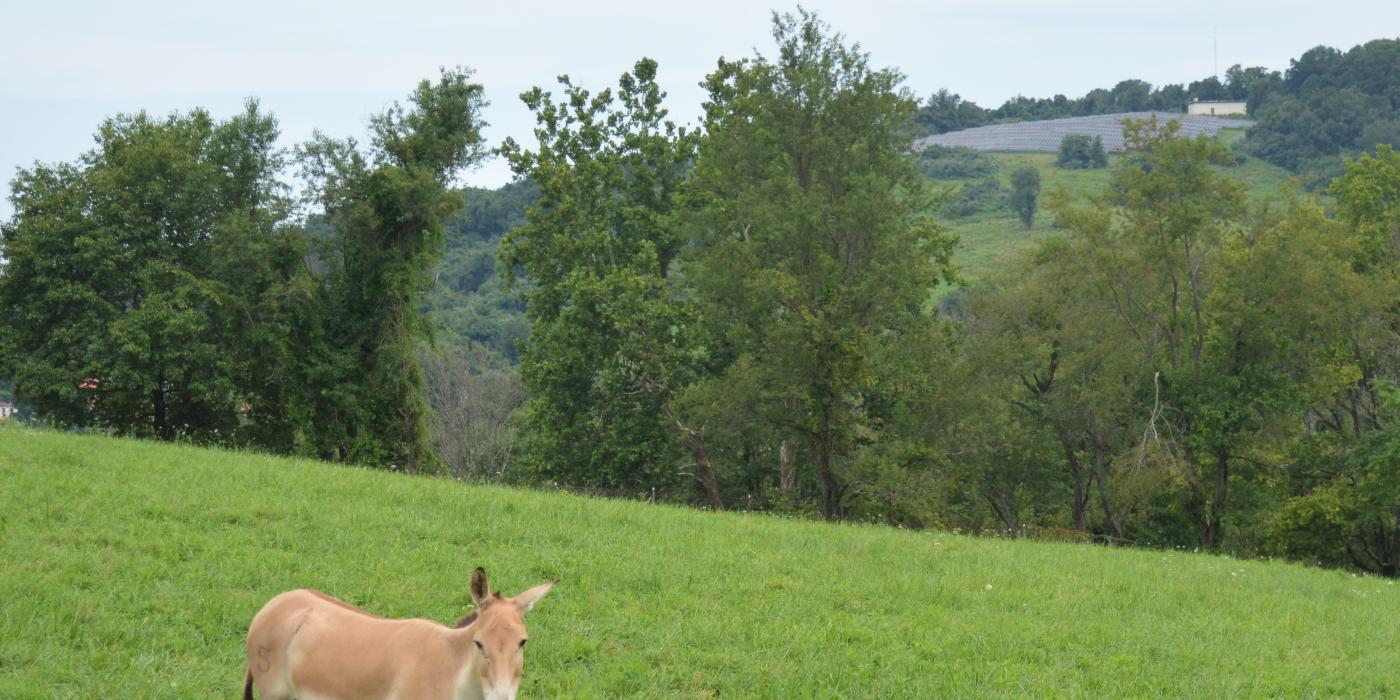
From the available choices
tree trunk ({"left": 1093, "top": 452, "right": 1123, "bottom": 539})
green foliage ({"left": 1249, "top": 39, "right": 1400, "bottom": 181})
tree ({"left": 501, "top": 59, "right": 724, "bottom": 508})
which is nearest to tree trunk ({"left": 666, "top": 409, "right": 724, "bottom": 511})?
tree ({"left": 501, "top": 59, "right": 724, "bottom": 508})

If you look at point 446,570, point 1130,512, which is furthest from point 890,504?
point 446,570

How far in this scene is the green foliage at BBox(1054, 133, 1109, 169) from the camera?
165 meters

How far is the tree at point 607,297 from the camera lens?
3759cm

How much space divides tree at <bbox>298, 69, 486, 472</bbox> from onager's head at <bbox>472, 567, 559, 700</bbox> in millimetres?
32137

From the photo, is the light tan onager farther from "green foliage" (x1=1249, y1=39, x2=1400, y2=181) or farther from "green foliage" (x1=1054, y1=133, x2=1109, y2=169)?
"green foliage" (x1=1054, y1=133, x2=1109, y2=169)

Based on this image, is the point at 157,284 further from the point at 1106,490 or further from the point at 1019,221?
the point at 1019,221

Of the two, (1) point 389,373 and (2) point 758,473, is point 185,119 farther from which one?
(2) point 758,473

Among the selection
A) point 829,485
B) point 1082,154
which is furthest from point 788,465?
point 1082,154

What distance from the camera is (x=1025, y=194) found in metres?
141

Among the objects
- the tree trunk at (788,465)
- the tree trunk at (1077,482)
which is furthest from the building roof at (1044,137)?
the tree trunk at (788,465)

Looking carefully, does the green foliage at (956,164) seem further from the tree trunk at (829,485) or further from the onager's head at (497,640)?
the onager's head at (497,640)

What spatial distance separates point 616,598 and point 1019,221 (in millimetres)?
137200

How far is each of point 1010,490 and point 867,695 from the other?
34.3m

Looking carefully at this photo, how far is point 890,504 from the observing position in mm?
31641
